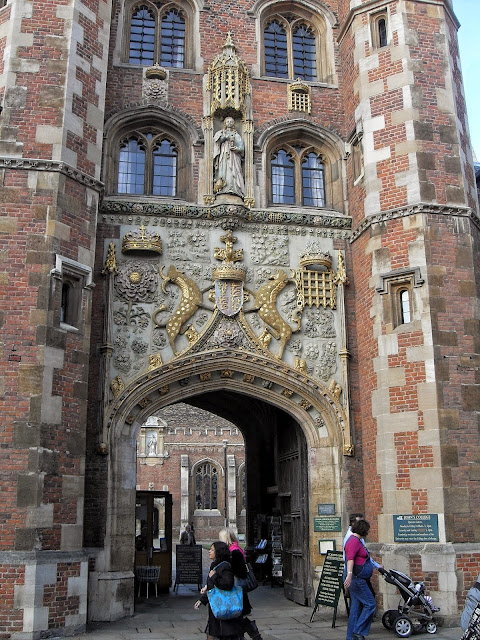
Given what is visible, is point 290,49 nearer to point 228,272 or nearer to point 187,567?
point 228,272

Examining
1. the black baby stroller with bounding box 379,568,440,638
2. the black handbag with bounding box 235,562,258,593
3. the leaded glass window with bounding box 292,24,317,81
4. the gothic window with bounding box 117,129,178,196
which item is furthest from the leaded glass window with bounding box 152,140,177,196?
the black handbag with bounding box 235,562,258,593

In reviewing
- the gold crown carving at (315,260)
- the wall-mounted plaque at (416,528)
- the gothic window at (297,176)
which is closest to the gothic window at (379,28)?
the gothic window at (297,176)

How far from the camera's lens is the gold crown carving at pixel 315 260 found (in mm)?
15695

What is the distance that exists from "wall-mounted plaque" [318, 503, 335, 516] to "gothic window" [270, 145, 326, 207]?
665cm

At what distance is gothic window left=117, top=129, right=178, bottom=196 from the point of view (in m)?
16.3

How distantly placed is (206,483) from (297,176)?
33237 millimetres

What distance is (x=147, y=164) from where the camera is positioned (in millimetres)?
16453

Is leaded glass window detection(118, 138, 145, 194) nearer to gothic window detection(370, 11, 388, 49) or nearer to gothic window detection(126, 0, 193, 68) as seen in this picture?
gothic window detection(126, 0, 193, 68)

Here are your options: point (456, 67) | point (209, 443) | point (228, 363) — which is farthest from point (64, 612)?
point (209, 443)

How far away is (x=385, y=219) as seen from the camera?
49.2 feet

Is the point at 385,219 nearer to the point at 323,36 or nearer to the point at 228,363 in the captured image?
the point at 228,363

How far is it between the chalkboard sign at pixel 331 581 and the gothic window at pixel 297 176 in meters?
7.76

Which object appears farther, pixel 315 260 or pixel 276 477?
pixel 276 477

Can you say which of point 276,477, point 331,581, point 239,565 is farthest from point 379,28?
point 239,565
